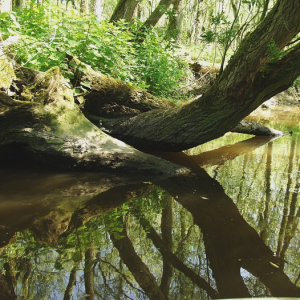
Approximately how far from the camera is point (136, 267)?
2383 millimetres

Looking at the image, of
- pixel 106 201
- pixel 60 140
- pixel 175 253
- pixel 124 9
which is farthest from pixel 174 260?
pixel 124 9

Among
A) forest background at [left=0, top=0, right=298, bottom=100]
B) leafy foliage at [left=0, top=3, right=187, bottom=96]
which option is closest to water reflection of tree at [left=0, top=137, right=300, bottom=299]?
forest background at [left=0, top=0, right=298, bottom=100]

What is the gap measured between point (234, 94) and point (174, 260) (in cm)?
325

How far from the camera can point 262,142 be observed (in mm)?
7371

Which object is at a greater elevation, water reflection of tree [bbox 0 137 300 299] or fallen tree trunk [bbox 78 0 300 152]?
fallen tree trunk [bbox 78 0 300 152]

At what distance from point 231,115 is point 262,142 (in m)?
2.42

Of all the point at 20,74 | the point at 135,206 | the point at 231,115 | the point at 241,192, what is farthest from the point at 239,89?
the point at 20,74

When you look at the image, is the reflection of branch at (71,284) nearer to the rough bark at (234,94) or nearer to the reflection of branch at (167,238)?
the reflection of branch at (167,238)

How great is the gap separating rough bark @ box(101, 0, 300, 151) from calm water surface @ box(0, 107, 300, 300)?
3.72ft

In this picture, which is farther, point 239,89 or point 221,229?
point 239,89

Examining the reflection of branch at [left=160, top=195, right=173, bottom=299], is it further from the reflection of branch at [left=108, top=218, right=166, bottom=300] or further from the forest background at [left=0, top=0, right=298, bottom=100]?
the forest background at [left=0, top=0, right=298, bottom=100]

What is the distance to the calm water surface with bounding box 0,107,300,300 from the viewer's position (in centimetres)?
216

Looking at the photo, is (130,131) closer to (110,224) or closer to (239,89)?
(239,89)

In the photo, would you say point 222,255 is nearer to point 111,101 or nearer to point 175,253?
point 175,253
